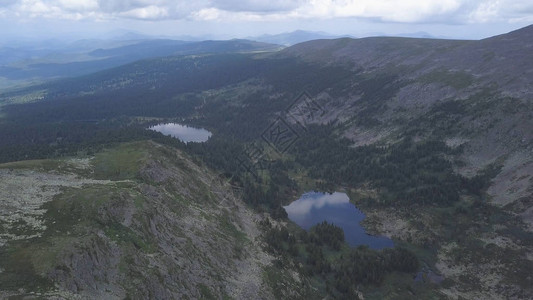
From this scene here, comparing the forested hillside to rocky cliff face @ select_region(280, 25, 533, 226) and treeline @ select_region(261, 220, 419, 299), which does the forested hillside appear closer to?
treeline @ select_region(261, 220, 419, 299)

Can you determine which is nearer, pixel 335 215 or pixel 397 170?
pixel 335 215

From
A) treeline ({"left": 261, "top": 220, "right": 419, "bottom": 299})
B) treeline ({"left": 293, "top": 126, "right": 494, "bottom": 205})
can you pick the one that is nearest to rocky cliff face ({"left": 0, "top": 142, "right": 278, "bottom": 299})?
treeline ({"left": 261, "top": 220, "right": 419, "bottom": 299})

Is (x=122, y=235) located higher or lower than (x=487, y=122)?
lower

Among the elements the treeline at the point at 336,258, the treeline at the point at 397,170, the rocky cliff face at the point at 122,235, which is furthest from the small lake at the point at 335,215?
the rocky cliff face at the point at 122,235

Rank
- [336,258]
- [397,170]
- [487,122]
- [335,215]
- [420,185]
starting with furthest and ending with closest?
[487,122]
[397,170]
[420,185]
[335,215]
[336,258]

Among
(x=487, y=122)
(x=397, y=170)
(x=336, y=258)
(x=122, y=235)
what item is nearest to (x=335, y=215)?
(x=336, y=258)

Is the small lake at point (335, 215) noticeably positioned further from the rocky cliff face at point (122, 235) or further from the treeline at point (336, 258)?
the rocky cliff face at point (122, 235)

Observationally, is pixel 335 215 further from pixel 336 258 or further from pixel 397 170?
pixel 397 170
